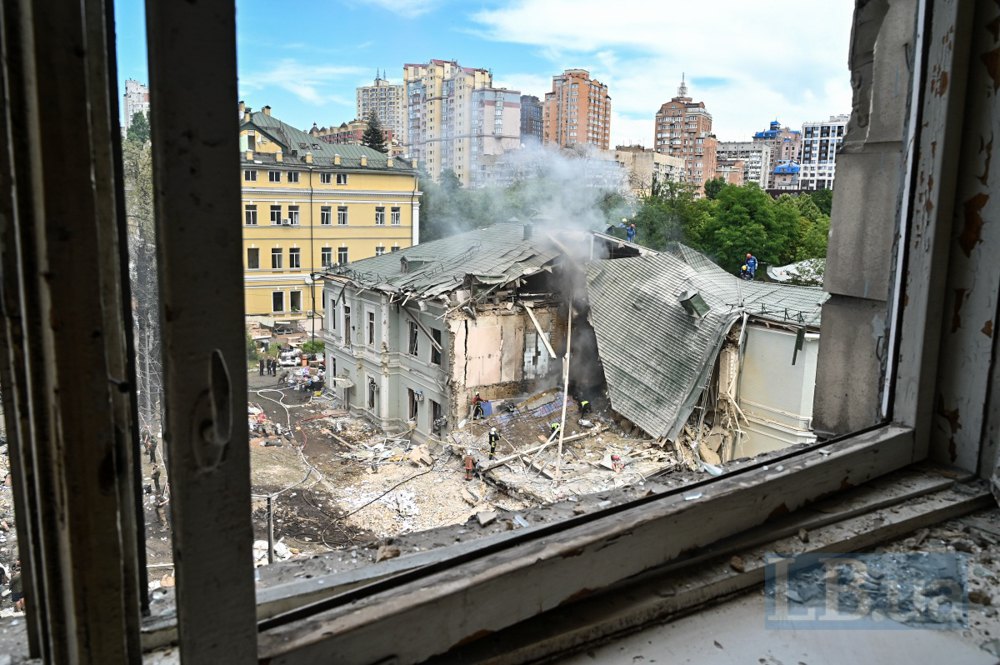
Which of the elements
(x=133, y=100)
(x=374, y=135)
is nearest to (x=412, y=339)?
(x=374, y=135)

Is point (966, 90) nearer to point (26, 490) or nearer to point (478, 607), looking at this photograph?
point (478, 607)

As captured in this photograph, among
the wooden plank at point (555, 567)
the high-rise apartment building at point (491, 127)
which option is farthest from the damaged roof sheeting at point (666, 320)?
the wooden plank at point (555, 567)

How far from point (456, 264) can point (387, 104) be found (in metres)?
3.08

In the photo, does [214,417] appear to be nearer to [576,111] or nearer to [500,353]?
[500,353]

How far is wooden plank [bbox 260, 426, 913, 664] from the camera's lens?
1.66ft

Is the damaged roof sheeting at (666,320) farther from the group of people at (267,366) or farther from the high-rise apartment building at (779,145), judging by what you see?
the group of people at (267,366)

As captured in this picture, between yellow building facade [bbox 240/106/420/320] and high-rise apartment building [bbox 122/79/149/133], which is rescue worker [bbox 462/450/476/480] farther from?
high-rise apartment building [bbox 122/79/149/133]

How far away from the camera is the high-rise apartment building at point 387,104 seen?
4434mm

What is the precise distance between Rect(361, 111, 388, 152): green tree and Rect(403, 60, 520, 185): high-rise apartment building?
61 cm

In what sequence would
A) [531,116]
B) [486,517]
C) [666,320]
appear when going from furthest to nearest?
[531,116] → [666,320] → [486,517]

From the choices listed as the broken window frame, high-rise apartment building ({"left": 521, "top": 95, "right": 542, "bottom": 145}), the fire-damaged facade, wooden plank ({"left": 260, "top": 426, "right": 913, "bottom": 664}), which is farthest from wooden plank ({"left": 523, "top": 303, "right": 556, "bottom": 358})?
wooden plank ({"left": 260, "top": 426, "right": 913, "bottom": 664})

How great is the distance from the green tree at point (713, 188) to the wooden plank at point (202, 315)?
206 inches

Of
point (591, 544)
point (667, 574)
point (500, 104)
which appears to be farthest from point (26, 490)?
point (500, 104)

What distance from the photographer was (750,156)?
5.95 m
